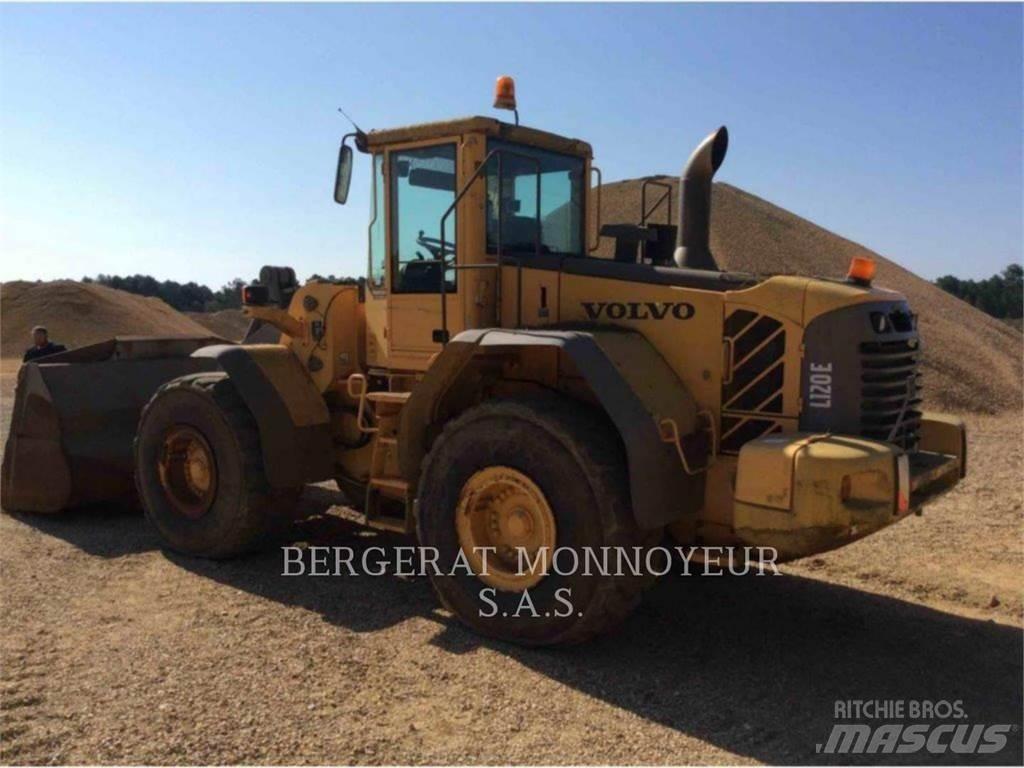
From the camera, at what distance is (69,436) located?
7180 millimetres

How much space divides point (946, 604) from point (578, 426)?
2.76 m

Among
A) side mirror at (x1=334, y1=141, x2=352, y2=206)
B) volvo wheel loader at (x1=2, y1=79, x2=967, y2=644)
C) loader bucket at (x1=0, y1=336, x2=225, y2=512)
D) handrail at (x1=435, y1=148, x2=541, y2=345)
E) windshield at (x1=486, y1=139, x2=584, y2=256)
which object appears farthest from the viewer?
loader bucket at (x1=0, y1=336, x2=225, y2=512)

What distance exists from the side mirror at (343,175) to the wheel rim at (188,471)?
1.93m

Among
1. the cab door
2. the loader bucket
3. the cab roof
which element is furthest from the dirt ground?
the cab roof

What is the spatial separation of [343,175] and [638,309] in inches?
91.1

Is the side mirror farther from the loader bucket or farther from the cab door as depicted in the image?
the loader bucket

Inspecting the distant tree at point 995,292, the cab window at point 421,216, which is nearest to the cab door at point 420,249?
the cab window at point 421,216

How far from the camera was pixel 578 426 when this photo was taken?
14.8ft

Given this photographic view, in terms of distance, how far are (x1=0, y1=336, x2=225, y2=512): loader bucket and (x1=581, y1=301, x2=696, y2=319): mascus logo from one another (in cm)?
343

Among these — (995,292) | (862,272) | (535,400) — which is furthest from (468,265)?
(995,292)

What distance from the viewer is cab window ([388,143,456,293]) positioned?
18.3 feet

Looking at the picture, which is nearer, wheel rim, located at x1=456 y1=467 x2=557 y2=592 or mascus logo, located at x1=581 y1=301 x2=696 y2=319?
wheel rim, located at x1=456 y1=467 x2=557 y2=592

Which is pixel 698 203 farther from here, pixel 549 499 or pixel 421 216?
pixel 549 499

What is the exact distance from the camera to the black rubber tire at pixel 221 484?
605 centimetres
